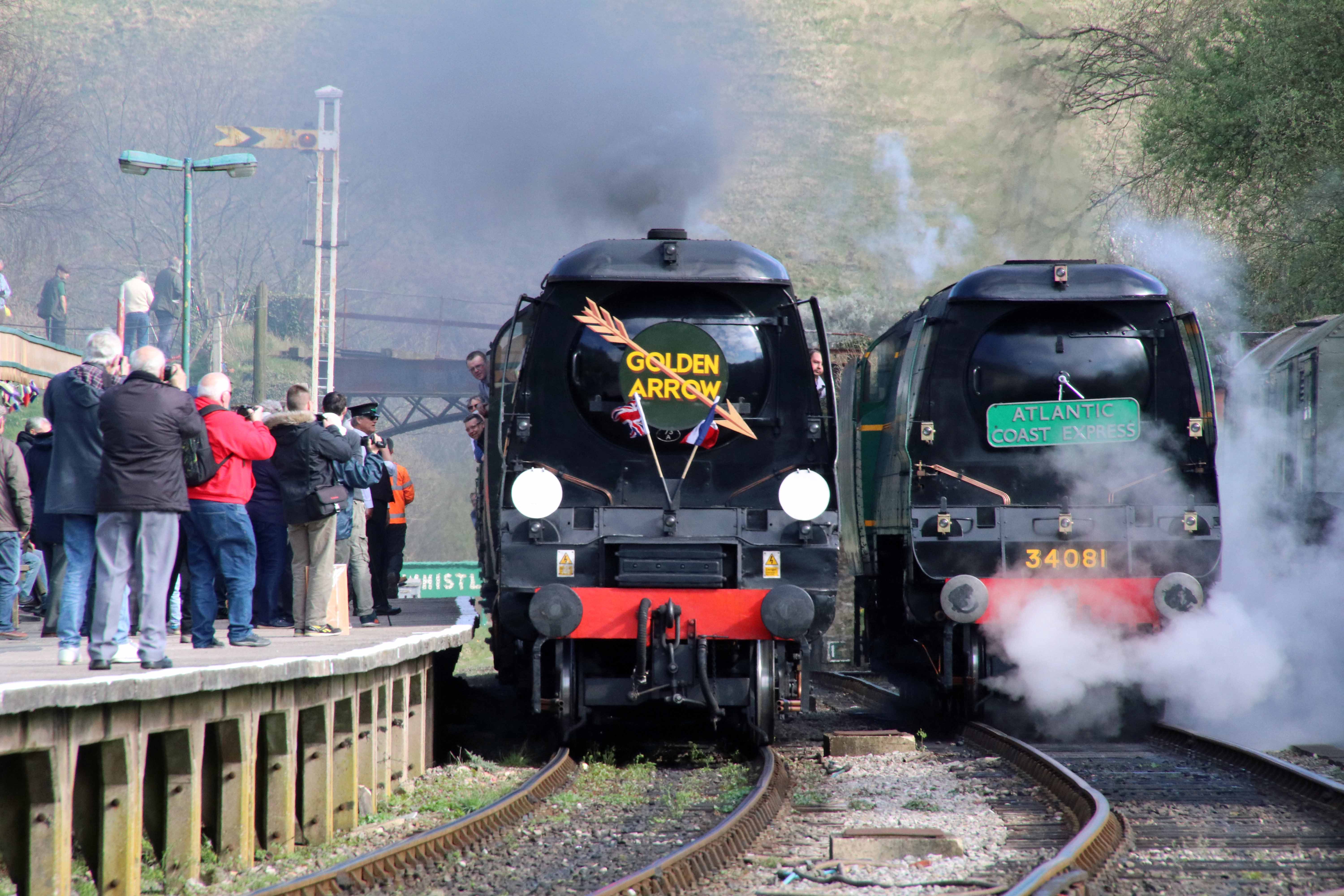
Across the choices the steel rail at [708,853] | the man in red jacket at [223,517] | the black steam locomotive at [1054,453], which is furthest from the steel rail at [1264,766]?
the man in red jacket at [223,517]

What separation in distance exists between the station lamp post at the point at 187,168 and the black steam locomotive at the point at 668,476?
33.4 feet

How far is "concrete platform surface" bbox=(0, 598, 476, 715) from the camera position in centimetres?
474

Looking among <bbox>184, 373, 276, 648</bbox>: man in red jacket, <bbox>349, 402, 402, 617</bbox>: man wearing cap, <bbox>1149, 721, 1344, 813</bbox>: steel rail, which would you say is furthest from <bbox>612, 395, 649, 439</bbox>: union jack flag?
<bbox>1149, 721, 1344, 813</bbox>: steel rail

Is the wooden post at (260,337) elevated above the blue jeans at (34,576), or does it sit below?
above

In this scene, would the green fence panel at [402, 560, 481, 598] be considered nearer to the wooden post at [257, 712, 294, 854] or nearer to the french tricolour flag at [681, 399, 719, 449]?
the french tricolour flag at [681, 399, 719, 449]

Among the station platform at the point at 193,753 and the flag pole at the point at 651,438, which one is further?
the flag pole at the point at 651,438

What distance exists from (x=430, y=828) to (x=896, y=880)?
251cm

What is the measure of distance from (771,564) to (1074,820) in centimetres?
259

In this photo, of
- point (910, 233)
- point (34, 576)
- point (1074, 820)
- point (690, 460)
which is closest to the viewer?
point (1074, 820)

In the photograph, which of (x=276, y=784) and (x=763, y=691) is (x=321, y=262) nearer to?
(x=763, y=691)

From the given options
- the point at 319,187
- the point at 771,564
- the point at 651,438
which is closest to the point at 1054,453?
the point at 771,564

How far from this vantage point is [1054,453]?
393 inches

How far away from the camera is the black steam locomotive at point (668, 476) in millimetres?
8477

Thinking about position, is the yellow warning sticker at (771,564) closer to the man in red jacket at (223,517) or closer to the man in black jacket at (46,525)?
the man in red jacket at (223,517)
